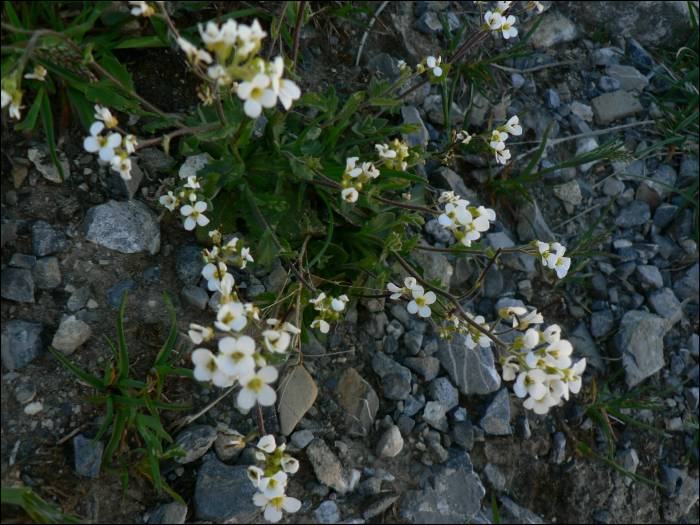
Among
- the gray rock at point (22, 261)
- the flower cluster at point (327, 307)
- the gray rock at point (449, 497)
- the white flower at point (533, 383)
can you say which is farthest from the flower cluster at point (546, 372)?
the gray rock at point (22, 261)

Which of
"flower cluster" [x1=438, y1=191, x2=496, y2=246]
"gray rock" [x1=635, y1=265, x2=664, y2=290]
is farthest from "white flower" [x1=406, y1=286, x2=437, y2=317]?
"gray rock" [x1=635, y1=265, x2=664, y2=290]

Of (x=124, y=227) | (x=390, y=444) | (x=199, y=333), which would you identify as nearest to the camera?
(x=199, y=333)

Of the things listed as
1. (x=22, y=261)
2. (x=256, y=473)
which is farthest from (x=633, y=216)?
(x=22, y=261)

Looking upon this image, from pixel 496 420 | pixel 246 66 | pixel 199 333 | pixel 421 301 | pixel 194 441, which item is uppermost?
pixel 246 66

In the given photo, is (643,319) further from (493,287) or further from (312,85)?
(312,85)

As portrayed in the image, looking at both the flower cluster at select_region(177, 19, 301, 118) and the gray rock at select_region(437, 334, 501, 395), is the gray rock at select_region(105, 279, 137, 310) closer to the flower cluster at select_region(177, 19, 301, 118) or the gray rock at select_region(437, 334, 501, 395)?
the flower cluster at select_region(177, 19, 301, 118)

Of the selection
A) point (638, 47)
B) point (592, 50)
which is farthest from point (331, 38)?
point (638, 47)

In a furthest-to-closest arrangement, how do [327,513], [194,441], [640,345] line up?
1. [640,345]
2. [327,513]
3. [194,441]

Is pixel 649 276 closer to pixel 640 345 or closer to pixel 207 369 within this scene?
pixel 640 345
